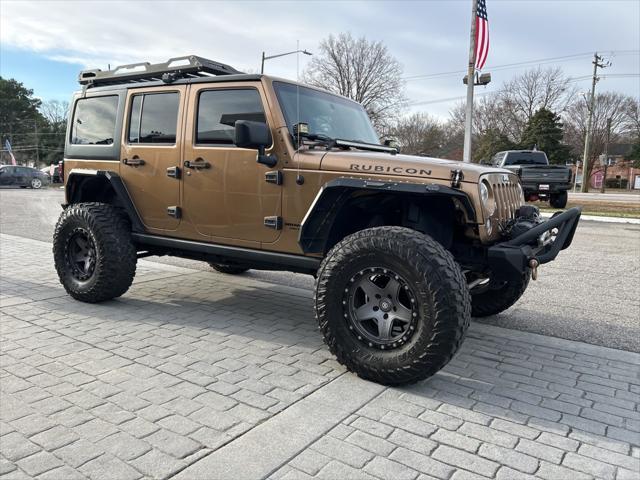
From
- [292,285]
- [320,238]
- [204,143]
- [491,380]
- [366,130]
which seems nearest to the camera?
[491,380]

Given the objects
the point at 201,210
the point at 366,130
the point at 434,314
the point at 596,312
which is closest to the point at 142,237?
the point at 201,210

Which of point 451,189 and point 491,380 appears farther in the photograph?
point 491,380

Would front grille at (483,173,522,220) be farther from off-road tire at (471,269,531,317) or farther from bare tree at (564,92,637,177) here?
bare tree at (564,92,637,177)

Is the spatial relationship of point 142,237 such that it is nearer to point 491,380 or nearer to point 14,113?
point 491,380

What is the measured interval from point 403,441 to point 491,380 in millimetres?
1186

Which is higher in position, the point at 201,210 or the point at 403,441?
the point at 201,210

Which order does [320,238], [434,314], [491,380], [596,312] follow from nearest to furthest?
[434,314] < [491,380] < [320,238] < [596,312]

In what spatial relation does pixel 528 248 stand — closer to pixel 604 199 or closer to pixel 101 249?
pixel 101 249

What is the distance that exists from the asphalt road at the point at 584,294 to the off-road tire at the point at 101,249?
212 cm

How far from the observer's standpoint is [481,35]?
53.5 feet

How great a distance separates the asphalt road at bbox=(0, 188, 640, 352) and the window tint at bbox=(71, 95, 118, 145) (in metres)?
2.61

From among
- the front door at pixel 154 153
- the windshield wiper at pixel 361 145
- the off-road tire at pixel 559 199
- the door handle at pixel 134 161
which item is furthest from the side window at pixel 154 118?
the off-road tire at pixel 559 199

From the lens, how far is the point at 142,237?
16.8 feet

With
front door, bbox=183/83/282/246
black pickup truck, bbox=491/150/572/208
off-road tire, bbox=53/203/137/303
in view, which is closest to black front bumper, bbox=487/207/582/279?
front door, bbox=183/83/282/246
